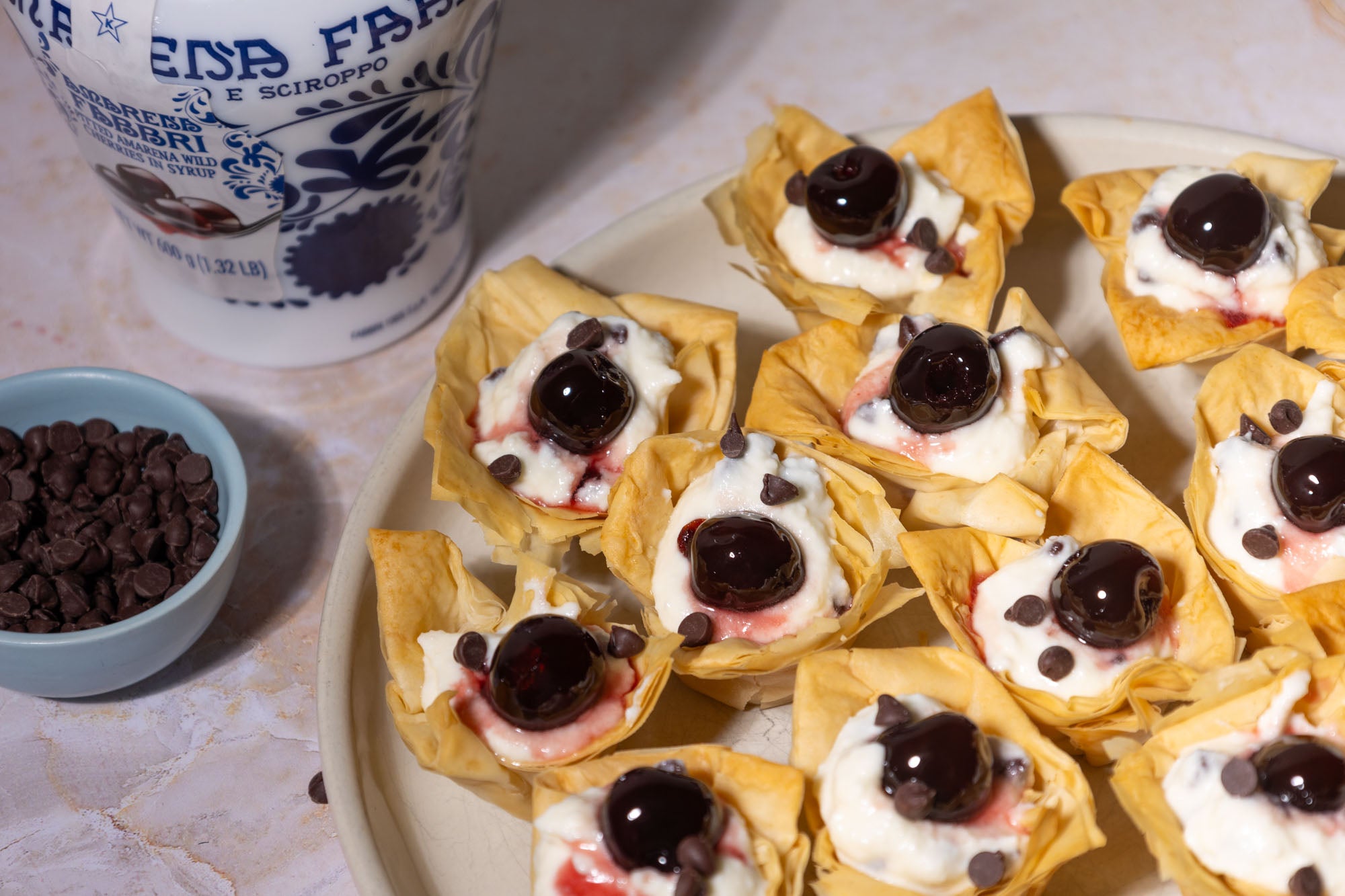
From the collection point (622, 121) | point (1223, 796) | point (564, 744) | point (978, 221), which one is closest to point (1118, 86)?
point (978, 221)

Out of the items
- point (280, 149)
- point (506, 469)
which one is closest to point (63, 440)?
point (280, 149)

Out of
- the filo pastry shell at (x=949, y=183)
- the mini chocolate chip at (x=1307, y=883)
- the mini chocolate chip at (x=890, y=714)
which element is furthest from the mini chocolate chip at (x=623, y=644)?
the mini chocolate chip at (x=1307, y=883)

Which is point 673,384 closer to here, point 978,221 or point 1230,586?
point 978,221

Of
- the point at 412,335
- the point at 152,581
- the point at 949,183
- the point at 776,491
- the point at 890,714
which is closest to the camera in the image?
the point at 890,714

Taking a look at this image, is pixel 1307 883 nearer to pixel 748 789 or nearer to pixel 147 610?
pixel 748 789

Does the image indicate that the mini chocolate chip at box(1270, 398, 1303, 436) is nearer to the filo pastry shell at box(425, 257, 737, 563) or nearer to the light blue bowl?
the filo pastry shell at box(425, 257, 737, 563)
